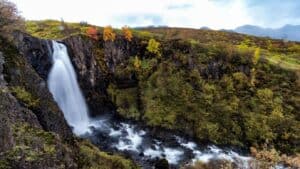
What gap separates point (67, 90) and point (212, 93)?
21606 mm

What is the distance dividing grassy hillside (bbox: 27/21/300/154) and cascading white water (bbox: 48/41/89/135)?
591 cm

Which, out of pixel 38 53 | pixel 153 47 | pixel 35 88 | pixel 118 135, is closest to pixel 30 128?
pixel 35 88

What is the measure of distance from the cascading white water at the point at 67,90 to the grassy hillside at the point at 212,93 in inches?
233

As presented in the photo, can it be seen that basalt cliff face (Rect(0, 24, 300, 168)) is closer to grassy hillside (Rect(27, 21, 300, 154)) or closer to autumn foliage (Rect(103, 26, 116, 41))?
grassy hillside (Rect(27, 21, 300, 154))

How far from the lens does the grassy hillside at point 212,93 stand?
180 feet

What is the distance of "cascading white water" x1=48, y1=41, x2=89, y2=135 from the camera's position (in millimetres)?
52719

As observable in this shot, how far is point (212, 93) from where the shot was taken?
59.9 metres

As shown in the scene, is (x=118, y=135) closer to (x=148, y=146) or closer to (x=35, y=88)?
(x=148, y=146)

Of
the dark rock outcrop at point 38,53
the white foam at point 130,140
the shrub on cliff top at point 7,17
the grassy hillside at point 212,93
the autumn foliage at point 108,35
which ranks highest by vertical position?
the shrub on cliff top at point 7,17

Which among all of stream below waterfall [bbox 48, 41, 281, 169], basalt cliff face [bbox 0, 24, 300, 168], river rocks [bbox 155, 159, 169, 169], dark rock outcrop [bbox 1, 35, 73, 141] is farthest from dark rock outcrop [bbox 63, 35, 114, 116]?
dark rock outcrop [bbox 1, 35, 73, 141]

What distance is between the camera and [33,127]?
23906 mm

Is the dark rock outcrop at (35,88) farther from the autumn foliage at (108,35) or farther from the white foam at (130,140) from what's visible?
the autumn foliage at (108,35)

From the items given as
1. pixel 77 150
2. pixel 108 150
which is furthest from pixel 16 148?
pixel 108 150

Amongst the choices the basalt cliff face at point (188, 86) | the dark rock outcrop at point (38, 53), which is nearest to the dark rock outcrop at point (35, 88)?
the basalt cliff face at point (188, 86)
